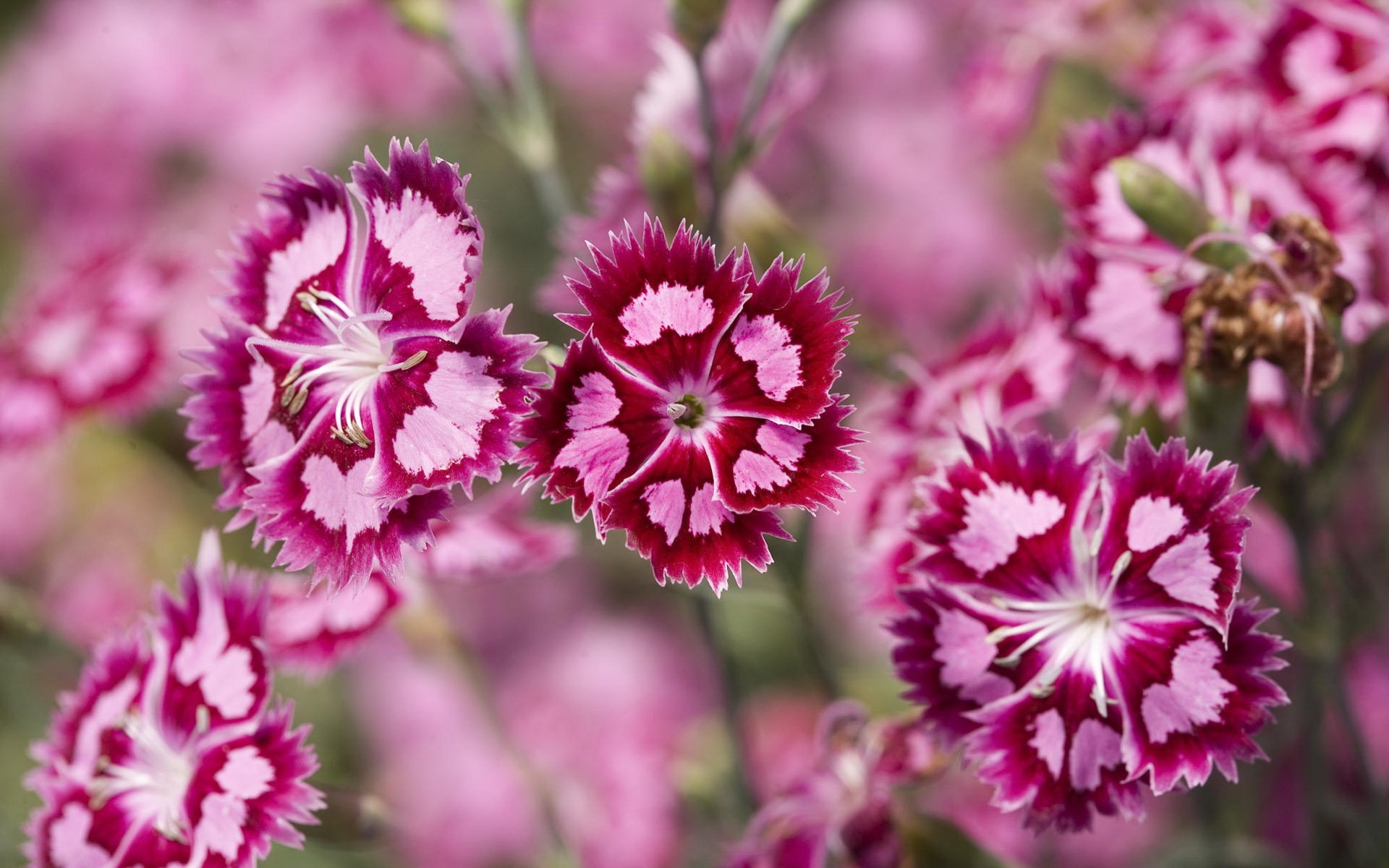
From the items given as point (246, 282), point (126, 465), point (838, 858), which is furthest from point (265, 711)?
point (126, 465)

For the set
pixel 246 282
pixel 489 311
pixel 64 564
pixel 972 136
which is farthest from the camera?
pixel 64 564

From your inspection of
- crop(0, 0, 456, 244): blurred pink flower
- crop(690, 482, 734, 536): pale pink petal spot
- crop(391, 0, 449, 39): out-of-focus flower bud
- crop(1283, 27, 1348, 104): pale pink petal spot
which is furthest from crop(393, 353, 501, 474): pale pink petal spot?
crop(0, 0, 456, 244): blurred pink flower

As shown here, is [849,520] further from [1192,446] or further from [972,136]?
[1192,446]

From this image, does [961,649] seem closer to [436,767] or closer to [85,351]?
[85,351]

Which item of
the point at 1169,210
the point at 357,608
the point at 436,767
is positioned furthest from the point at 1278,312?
the point at 436,767

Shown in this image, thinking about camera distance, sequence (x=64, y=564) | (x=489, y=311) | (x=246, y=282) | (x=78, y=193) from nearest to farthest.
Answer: (x=489, y=311)
(x=246, y=282)
(x=64, y=564)
(x=78, y=193)

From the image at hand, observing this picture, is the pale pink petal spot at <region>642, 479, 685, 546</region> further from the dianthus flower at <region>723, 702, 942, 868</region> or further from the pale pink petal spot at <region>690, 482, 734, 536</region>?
the dianthus flower at <region>723, 702, 942, 868</region>

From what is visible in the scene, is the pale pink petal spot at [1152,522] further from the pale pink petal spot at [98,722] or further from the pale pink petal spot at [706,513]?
the pale pink petal spot at [98,722]
